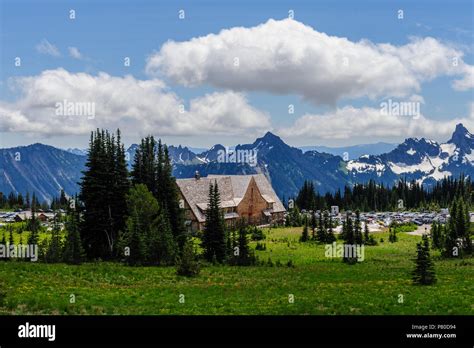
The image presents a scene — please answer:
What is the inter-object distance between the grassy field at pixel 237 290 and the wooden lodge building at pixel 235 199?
148 feet

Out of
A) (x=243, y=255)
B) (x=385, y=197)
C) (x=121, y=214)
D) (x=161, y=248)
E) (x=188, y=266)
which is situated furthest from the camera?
(x=385, y=197)

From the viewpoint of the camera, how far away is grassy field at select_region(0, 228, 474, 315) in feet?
79.0

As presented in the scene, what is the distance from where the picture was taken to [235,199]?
104 meters

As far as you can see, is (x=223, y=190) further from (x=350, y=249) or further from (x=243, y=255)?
(x=243, y=255)

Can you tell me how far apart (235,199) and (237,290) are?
73.1m

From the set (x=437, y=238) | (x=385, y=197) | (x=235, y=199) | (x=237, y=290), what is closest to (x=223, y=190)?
(x=235, y=199)

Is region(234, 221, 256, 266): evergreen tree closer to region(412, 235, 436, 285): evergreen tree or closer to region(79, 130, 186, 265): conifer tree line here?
region(79, 130, 186, 265): conifer tree line

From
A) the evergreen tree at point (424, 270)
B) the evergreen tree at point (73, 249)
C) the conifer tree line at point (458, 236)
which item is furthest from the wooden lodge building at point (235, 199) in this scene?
the evergreen tree at point (424, 270)

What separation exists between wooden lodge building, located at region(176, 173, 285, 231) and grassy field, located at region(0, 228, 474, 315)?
45.2m

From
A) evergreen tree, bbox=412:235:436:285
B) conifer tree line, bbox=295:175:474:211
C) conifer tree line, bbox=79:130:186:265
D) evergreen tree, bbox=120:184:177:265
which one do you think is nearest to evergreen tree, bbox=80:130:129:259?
conifer tree line, bbox=79:130:186:265
